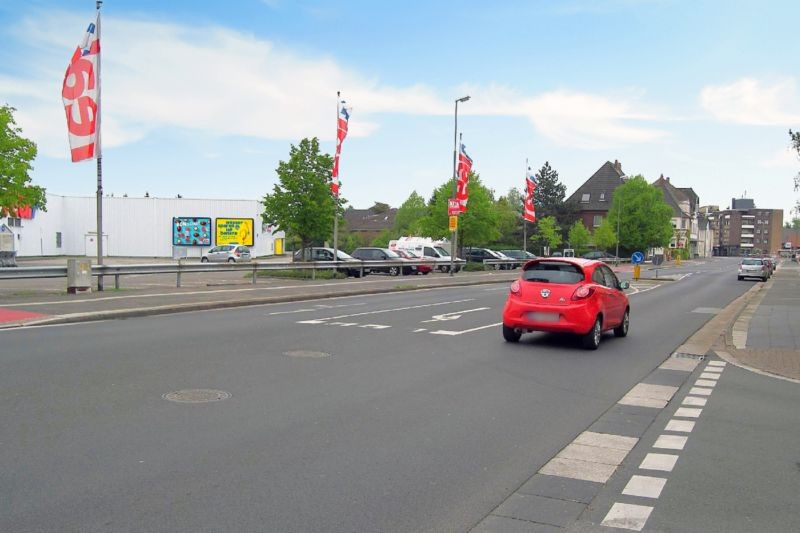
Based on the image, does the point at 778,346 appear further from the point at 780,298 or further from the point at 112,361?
the point at 780,298

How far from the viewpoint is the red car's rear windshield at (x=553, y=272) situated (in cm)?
1263

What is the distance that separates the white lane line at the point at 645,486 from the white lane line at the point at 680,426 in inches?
68.3

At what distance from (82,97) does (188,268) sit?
23.9 ft

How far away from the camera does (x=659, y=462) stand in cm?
592

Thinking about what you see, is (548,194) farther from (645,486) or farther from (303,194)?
(645,486)

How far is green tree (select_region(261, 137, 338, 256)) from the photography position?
37688 mm

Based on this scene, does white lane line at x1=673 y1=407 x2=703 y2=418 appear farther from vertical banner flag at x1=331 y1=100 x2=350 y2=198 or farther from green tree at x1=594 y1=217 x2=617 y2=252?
green tree at x1=594 y1=217 x2=617 y2=252

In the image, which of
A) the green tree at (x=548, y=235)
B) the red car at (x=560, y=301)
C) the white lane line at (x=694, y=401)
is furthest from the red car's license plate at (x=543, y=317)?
the green tree at (x=548, y=235)

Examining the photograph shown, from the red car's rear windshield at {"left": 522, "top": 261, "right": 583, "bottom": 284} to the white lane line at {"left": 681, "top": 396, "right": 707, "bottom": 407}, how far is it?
13.5ft

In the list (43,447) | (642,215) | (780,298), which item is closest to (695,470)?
(43,447)

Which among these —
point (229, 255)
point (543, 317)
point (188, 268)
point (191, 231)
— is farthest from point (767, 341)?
point (191, 231)

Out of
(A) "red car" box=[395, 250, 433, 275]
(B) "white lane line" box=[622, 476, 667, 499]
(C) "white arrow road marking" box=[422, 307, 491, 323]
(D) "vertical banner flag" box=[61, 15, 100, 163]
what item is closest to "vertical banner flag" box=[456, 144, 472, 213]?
(A) "red car" box=[395, 250, 433, 275]

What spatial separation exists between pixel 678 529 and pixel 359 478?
218 cm

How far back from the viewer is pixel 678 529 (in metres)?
4.48
